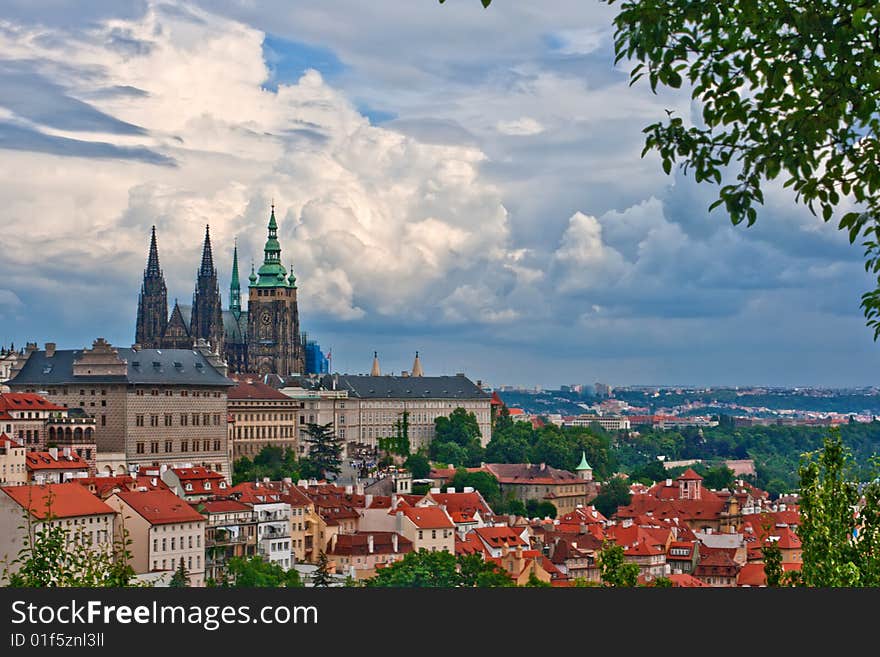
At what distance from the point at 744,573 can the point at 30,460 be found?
37.5 m

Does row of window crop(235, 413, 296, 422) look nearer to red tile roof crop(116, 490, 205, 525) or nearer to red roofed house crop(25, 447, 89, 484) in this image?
red roofed house crop(25, 447, 89, 484)

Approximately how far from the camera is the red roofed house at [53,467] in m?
85.8

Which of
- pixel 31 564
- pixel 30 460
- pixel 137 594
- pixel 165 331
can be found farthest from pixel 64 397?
pixel 137 594

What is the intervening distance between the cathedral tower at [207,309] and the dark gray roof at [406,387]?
65.2ft

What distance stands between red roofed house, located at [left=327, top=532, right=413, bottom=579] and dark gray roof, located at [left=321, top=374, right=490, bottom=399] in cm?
7042

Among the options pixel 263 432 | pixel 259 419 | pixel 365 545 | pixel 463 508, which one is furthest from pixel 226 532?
pixel 263 432

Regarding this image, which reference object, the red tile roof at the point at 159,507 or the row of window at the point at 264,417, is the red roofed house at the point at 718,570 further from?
the row of window at the point at 264,417

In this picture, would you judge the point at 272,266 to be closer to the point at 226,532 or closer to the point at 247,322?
the point at 247,322

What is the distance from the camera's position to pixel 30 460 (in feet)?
285

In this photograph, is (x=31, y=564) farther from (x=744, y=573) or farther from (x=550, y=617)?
(x=744, y=573)

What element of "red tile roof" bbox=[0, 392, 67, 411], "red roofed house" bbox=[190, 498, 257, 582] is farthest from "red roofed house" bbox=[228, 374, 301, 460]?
"red roofed house" bbox=[190, 498, 257, 582]

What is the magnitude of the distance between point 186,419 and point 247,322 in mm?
66576

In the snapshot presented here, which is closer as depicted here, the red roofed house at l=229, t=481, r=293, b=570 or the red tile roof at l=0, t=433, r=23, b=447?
the red roofed house at l=229, t=481, r=293, b=570

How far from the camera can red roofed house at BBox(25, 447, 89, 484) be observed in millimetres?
85812
